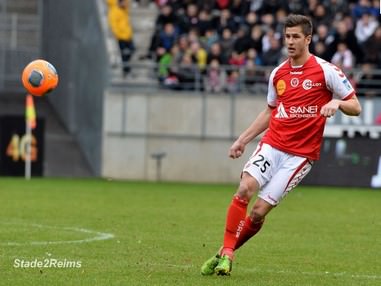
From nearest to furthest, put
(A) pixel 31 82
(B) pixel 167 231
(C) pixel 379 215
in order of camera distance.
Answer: (A) pixel 31 82 → (B) pixel 167 231 → (C) pixel 379 215

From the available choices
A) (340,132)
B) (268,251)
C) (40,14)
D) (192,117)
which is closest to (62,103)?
(40,14)

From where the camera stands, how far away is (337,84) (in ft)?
35.8

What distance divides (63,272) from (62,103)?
2607 cm

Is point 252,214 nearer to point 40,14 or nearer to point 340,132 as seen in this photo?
point 340,132

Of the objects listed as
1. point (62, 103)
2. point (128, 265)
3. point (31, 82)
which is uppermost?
point (31, 82)

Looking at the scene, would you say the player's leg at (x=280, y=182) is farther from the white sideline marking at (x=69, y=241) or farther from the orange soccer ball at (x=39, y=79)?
the orange soccer ball at (x=39, y=79)

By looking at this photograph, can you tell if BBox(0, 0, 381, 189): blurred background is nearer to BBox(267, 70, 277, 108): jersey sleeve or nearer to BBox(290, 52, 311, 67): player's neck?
BBox(267, 70, 277, 108): jersey sleeve

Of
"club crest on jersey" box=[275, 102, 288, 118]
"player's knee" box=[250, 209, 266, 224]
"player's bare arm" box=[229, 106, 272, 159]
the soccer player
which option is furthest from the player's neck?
"player's knee" box=[250, 209, 266, 224]

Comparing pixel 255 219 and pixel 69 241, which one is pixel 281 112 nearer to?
pixel 255 219

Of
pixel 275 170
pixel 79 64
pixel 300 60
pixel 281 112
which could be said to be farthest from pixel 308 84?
pixel 79 64

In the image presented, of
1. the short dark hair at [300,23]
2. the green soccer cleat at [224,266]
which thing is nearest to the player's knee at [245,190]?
the green soccer cleat at [224,266]

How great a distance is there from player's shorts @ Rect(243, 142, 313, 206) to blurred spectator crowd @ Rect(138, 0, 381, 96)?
19.6 m

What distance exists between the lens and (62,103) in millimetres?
36344

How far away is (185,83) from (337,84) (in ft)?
70.3
